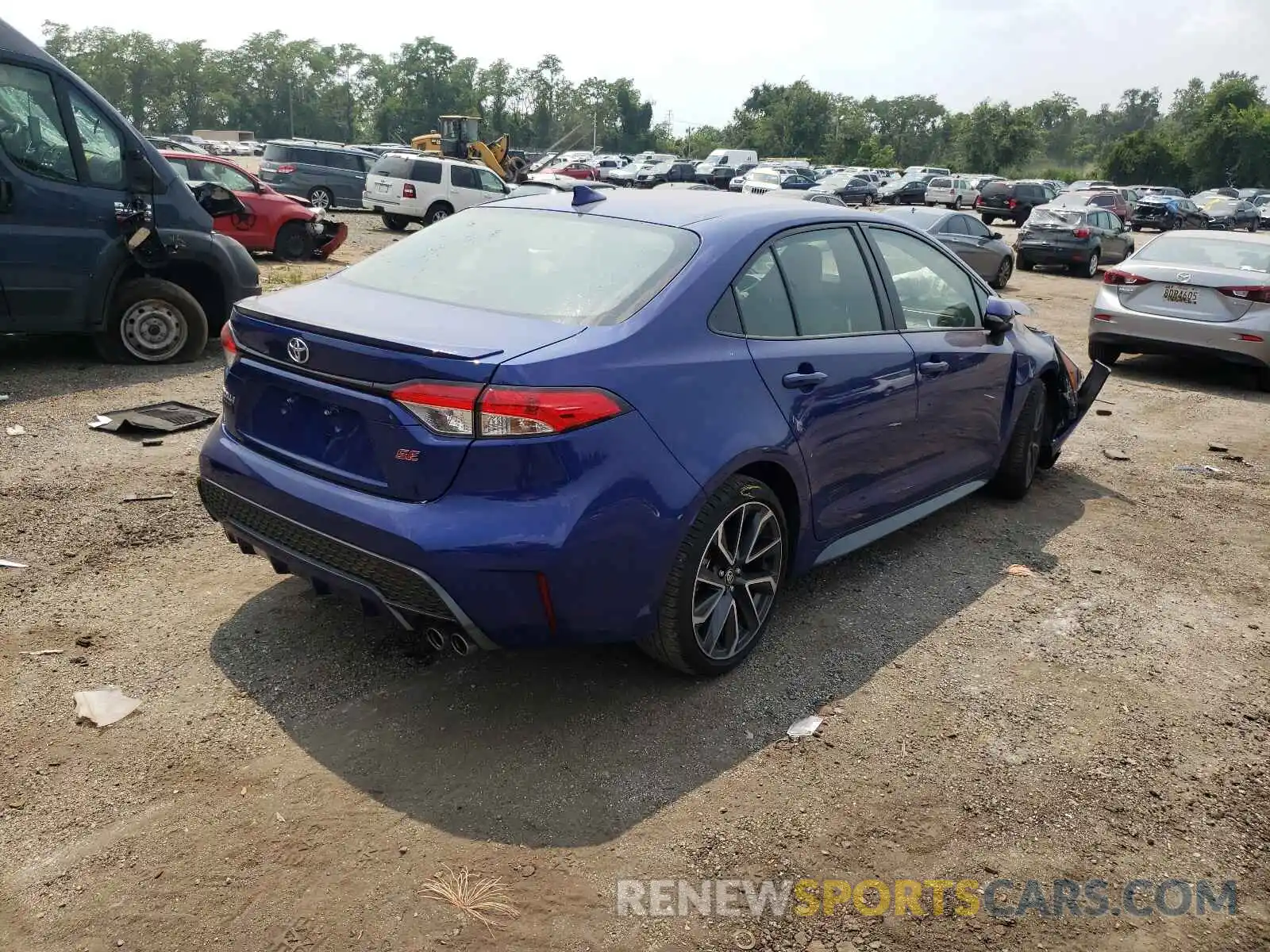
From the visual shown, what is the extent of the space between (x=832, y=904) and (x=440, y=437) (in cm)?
169

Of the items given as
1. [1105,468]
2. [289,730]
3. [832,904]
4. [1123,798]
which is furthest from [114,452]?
[1105,468]

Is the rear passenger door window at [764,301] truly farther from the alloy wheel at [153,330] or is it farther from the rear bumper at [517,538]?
the alloy wheel at [153,330]

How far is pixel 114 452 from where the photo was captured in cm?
596

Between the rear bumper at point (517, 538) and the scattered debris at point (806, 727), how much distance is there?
638 millimetres

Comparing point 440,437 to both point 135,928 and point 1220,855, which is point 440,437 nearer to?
point 135,928

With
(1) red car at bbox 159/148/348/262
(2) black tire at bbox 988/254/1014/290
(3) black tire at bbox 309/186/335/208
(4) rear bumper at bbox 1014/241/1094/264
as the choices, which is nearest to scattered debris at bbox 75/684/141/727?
(1) red car at bbox 159/148/348/262

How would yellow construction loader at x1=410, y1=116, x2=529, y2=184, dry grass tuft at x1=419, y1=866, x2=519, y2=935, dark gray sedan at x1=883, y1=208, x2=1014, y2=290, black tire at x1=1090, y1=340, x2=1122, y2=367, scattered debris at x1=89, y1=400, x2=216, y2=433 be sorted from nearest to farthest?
dry grass tuft at x1=419, y1=866, x2=519, y2=935, scattered debris at x1=89, y1=400, x2=216, y2=433, black tire at x1=1090, y1=340, x2=1122, y2=367, dark gray sedan at x1=883, y1=208, x2=1014, y2=290, yellow construction loader at x1=410, y1=116, x2=529, y2=184

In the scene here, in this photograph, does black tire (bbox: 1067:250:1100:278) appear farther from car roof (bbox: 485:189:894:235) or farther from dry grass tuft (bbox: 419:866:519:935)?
dry grass tuft (bbox: 419:866:519:935)

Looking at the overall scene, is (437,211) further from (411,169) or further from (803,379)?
(803,379)

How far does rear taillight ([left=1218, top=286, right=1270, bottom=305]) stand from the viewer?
9.63 metres

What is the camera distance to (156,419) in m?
6.59

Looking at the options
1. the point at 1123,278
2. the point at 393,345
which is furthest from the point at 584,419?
the point at 1123,278

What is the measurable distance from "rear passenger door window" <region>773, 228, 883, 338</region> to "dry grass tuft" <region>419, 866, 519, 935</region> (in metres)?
2.34

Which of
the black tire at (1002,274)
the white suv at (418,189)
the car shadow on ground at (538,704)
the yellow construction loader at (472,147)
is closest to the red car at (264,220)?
the white suv at (418,189)
